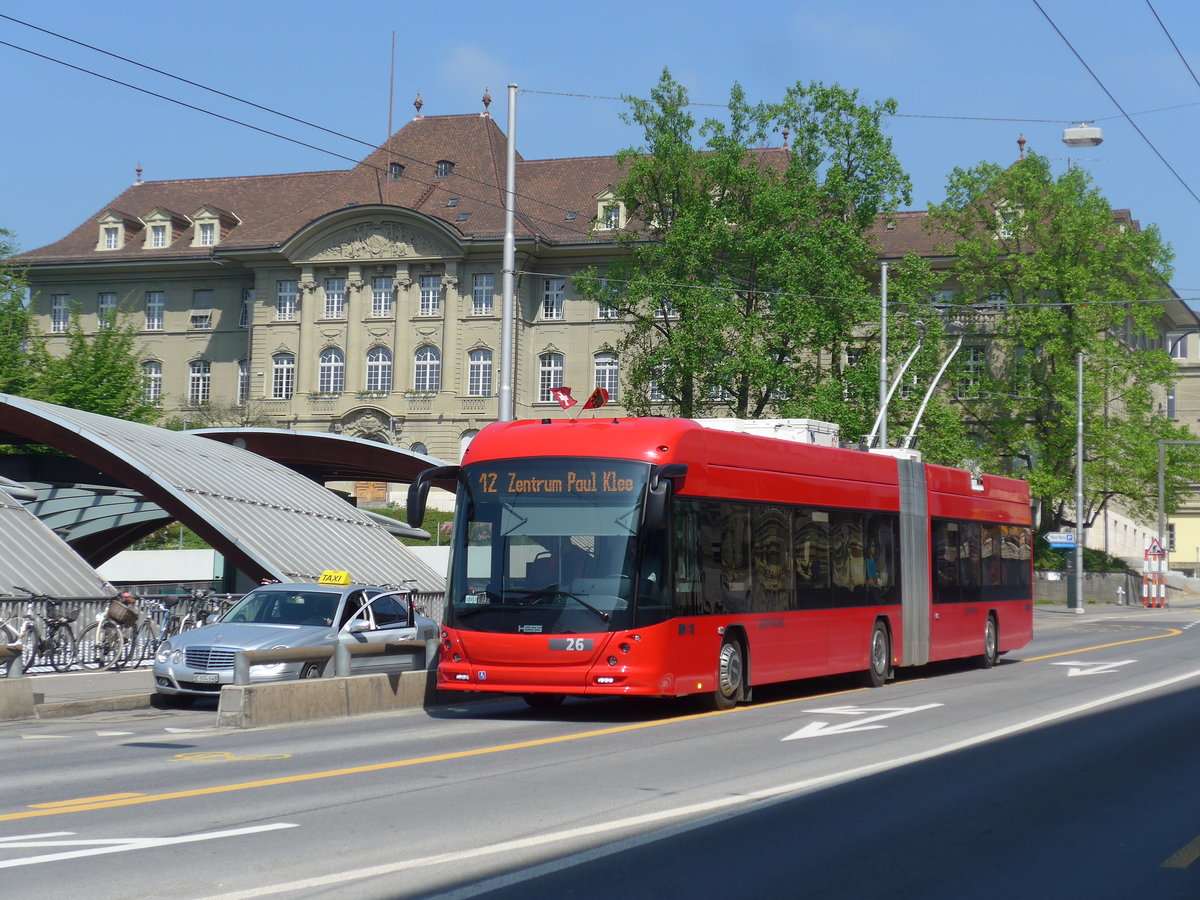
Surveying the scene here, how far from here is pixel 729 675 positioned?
16984mm

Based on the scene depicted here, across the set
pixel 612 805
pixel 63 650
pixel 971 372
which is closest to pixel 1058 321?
pixel 971 372

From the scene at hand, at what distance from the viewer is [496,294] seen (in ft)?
259

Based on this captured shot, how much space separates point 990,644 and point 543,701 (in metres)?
10.8

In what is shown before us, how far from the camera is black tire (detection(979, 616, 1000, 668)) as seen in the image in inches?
1005

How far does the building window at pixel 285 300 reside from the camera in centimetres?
8219

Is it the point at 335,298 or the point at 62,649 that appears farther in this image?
the point at 335,298

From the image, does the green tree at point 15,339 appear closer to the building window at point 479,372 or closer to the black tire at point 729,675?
the building window at point 479,372

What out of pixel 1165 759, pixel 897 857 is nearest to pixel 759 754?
pixel 1165 759

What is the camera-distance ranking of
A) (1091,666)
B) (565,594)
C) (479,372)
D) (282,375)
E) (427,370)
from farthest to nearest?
1. (282,375)
2. (427,370)
3. (479,372)
4. (1091,666)
5. (565,594)

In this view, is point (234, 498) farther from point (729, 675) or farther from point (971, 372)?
point (971, 372)

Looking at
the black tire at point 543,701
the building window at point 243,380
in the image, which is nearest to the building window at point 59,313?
the building window at point 243,380

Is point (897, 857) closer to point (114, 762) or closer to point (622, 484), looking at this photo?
point (114, 762)

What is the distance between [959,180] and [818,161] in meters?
13.1

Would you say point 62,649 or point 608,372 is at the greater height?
point 608,372
